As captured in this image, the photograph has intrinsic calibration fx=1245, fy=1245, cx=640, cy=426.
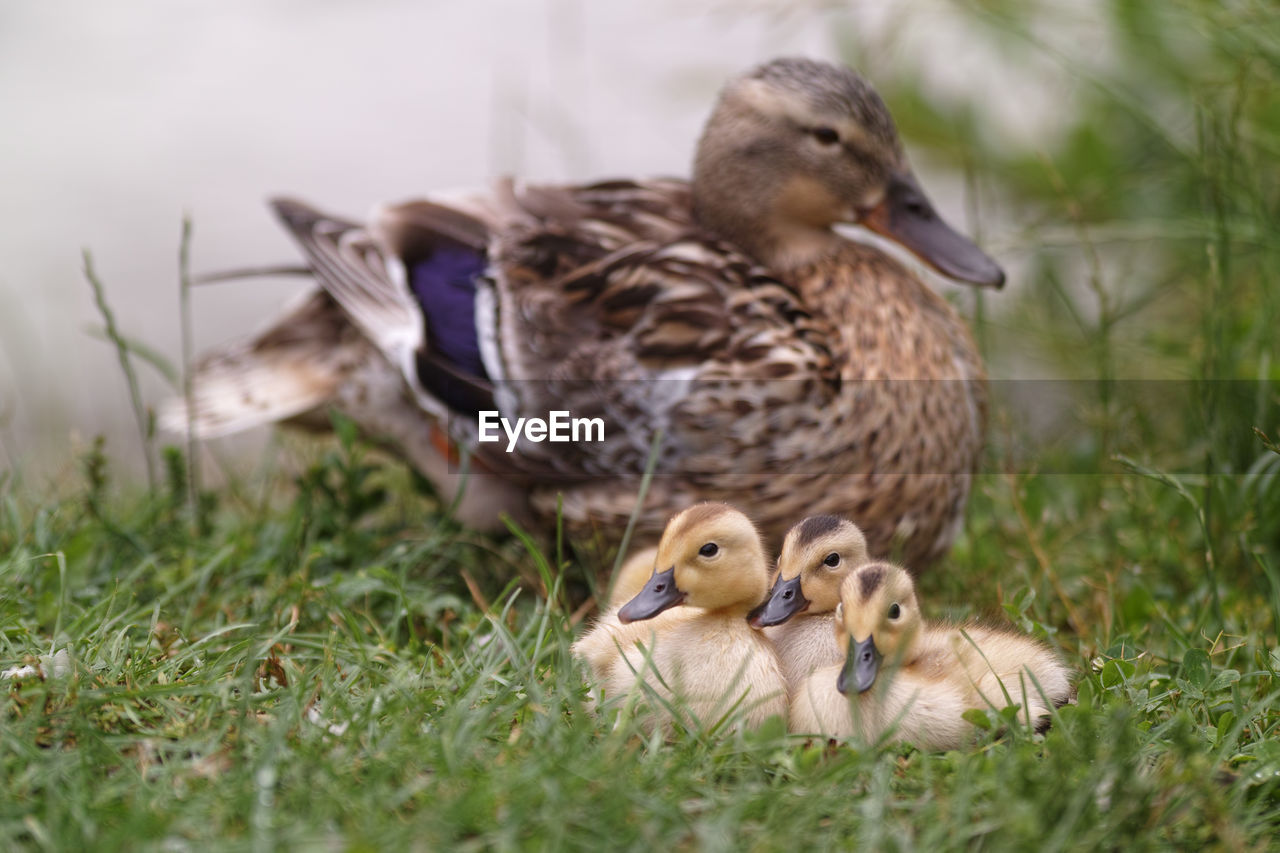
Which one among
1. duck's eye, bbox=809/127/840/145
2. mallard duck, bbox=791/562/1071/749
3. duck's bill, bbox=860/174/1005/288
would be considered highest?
duck's eye, bbox=809/127/840/145

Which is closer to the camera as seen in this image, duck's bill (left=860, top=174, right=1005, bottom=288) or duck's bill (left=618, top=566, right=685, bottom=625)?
duck's bill (left=618, top=566, right=685, bottom=625)

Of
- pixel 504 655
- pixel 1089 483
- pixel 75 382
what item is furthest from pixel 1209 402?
pixel 75 382

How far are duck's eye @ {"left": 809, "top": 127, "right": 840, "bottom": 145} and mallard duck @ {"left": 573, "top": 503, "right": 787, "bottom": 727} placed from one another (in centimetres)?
144

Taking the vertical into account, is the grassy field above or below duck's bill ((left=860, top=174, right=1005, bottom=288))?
below

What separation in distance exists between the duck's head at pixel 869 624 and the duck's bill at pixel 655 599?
1.02 feet

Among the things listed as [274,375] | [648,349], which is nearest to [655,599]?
[648,349]

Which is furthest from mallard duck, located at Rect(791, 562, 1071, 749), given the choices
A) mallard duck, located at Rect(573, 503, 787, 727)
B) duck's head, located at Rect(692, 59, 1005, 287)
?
duck's head, located at Rect(692, 59, 1005, 287)

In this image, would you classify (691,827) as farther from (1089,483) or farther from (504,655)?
(1089,483)

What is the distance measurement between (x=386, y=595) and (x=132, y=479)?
200 cm

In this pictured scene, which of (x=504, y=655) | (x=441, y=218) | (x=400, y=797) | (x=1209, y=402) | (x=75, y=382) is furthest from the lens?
(x=75, y=382)

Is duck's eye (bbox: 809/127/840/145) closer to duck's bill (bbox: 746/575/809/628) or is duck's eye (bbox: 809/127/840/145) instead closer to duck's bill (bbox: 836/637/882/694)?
duck's bill (bbox: 746/575/809/628)

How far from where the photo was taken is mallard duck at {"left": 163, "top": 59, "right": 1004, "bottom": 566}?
10.4 ft

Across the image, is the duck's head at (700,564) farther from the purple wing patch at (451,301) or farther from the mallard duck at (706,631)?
the purple wing patch at (451,301)

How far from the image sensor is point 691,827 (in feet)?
5.98
